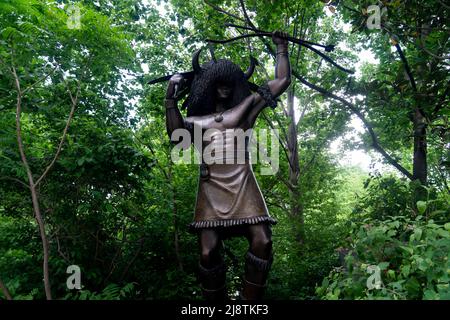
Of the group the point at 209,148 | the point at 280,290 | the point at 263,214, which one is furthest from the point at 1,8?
the point at 280,290

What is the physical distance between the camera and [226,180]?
354cm

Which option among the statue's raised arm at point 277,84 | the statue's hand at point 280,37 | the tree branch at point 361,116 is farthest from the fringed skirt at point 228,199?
the tree branch at point 361,116

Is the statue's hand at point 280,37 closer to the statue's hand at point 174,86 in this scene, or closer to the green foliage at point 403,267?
the statue's hand at point 174,86

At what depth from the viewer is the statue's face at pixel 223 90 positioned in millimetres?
3934

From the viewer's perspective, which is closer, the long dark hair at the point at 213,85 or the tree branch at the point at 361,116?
the long dark hair at the point at 213,85

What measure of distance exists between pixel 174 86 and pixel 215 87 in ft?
1.33

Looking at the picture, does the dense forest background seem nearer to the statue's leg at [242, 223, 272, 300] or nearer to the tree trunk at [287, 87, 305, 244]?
the tree trunk at [287, 87, 305, 244]

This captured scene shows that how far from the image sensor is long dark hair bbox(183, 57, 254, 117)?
3.88 metres

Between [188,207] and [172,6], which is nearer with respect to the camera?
[188,207]

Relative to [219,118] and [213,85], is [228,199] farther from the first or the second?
[213,85]

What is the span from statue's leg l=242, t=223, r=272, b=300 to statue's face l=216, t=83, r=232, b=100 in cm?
133

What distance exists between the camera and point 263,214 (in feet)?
11.1
